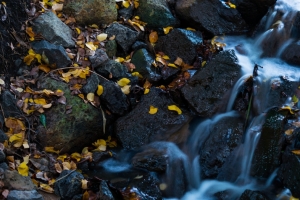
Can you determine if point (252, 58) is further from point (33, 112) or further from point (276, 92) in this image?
point (33, 112)

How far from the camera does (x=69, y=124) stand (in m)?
4.68

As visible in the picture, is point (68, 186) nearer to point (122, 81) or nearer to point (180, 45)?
point (122, 81)

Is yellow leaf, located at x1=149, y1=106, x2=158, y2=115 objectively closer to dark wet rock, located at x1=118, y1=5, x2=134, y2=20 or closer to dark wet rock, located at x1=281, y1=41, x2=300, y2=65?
dark wet rock, located at x1=118, y1=5, x2=134, y2=20

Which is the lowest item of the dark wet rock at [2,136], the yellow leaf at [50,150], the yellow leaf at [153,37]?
the yellow leaf at [50,150]

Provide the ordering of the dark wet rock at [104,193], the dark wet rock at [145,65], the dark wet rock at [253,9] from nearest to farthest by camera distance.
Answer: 1. the dark wet rock at [104,193]
2. the dark wet rock at [145,65]
3. the dark wet rock at [253,9]

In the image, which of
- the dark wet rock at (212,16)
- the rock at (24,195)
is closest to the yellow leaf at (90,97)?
the rock at (24,195)

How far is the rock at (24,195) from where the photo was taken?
3.45 meters

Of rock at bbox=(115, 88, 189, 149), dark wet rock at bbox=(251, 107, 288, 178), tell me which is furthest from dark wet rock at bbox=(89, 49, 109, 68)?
dark wet rock at bbox=(251, 107, 288, 178)

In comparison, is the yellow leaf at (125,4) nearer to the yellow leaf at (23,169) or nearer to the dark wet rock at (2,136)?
the dark wet rock at (2,136)

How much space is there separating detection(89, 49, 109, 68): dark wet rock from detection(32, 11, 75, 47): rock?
14.2 inches

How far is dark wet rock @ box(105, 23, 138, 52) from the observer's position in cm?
561

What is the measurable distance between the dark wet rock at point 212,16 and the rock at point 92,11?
122 centimetres

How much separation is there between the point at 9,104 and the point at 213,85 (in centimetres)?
265

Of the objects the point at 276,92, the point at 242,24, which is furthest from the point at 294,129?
the point at 242,24
